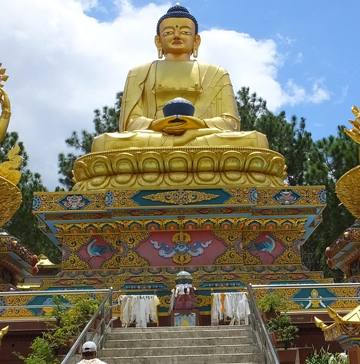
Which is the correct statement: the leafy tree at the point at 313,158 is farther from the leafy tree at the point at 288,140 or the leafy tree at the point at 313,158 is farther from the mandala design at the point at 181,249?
the mandala design at the point at 181,249

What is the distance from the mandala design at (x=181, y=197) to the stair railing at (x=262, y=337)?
4122mm

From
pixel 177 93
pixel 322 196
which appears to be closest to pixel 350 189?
pixel 322 196

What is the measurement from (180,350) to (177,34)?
10.5 m

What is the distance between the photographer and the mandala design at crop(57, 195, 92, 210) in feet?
42.1

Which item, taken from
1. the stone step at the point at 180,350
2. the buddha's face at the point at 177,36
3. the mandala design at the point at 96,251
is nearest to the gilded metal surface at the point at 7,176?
the mandala design at the point at 96,251

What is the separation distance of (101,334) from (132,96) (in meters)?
8.82

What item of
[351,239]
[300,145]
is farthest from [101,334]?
[300,145]

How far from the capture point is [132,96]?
1630 centimetres

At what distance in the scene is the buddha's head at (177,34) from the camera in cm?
1694

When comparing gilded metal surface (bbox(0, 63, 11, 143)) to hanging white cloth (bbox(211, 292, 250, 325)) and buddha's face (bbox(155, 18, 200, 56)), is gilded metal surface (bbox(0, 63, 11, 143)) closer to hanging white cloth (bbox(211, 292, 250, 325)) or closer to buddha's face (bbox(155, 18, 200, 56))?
hanging white cloth (bbox(211, 292, 250, 325))

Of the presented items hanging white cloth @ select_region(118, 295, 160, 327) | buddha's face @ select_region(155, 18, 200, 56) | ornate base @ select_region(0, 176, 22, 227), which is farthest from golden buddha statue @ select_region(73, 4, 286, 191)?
hanging white cloth @ select_region(118, 295, 160, 327)

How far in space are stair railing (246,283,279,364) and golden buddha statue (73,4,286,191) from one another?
16.0 ft

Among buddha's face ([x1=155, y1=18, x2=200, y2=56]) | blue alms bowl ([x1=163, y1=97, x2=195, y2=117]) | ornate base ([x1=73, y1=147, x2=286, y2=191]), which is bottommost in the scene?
ornate base ([x1=73, y1=147, x2=286, y2=191])

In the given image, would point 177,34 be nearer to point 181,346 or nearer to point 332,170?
point 332,170
